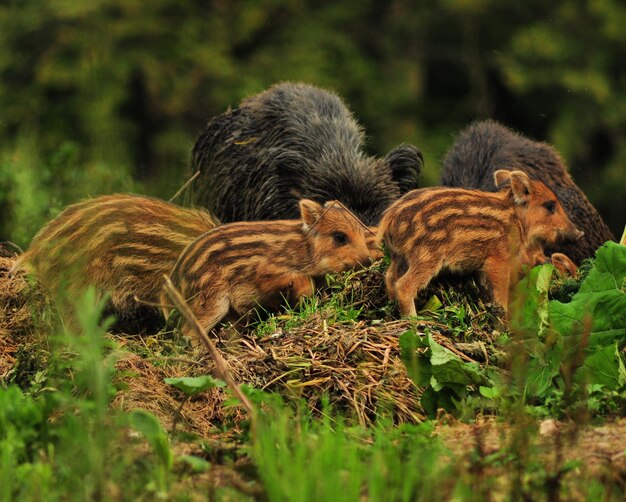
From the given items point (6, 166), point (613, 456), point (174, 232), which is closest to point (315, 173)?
point (174, 232)

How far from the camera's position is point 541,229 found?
5582 mm

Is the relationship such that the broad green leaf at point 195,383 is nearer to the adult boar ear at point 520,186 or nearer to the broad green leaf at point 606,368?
the broad green leaf at point 606,368

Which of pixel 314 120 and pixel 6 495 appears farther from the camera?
pixel 314 120

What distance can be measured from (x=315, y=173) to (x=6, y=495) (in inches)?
154

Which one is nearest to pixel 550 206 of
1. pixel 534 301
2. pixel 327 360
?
pixel 534 301

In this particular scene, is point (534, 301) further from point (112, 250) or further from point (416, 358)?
point (112, 250)

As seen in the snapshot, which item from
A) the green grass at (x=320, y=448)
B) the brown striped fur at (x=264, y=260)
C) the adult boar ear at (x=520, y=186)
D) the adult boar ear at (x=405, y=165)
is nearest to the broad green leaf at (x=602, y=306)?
the green grass at (x=320, y=448)

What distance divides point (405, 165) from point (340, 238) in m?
1.63

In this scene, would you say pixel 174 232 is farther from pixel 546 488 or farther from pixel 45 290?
pixel 546 488

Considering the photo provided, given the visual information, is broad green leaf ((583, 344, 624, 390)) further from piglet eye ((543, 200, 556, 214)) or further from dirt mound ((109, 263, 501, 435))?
piglet eye ((543, 200, 556, 214))

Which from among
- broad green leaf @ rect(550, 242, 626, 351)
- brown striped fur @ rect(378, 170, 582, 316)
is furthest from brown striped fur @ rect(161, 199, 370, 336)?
broad green leaf @ rect(550, 242, 626, 351)

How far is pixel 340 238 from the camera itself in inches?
224

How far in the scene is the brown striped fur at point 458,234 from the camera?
509 cm

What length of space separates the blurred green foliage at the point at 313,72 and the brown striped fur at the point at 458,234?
5783mm
